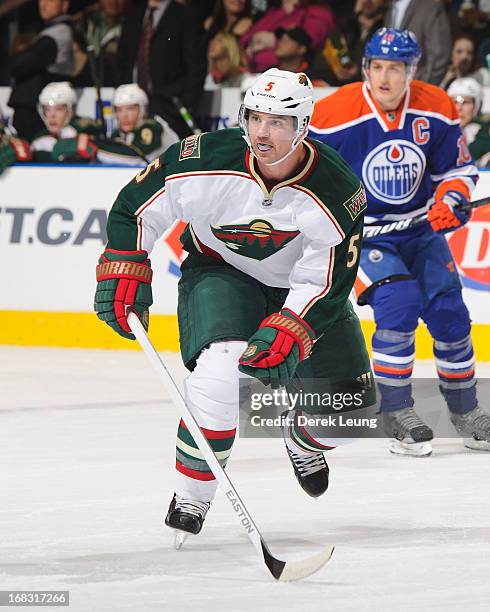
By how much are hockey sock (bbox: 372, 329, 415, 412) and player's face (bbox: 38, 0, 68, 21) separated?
14.4 ft

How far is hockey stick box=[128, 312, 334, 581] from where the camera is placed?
9.84 feet

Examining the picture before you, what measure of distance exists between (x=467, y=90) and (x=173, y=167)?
13.4ft

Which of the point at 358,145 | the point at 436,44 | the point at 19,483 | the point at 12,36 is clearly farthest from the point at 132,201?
the point at 12,36

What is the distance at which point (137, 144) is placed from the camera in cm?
746

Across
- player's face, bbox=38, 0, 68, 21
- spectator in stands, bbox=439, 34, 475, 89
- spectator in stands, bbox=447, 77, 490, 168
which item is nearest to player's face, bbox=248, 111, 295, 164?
spectator in stands, bbox=447, 77, 490, 168

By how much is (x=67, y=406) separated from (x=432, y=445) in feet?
4.90

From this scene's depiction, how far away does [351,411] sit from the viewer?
11.9 feet

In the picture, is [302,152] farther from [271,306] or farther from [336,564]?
[336,564]

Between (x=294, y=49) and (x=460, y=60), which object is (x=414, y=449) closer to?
(x=460, y=60)

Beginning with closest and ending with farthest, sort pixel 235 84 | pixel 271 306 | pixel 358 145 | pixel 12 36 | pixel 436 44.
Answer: pixel 271 306, pixel 358 145, pixel 436 44, pixel 235 84, pixel 12 36

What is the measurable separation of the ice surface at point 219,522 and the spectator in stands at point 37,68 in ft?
10.1

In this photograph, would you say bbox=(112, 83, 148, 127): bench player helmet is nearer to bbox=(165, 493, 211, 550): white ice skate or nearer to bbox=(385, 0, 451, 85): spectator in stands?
bbox=(385, 0, 451, 85): spectator in stands

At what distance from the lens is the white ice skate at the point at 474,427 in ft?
15.5

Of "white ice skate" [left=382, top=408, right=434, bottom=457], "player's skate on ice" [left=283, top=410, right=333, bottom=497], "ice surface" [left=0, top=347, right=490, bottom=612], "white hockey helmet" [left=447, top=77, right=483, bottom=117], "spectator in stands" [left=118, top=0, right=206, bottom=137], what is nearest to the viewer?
"ice surface" [left=0, top=347, right=490, bottom=612]
